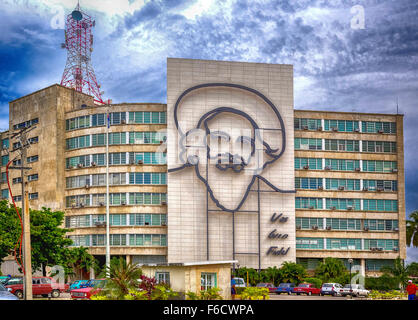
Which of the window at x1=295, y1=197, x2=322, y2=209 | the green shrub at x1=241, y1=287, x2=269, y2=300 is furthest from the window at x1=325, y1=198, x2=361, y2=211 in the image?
the green shrub at x1=241, y1=287, x2=269, y2=300

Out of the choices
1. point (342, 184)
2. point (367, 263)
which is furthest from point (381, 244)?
point (342, 184)

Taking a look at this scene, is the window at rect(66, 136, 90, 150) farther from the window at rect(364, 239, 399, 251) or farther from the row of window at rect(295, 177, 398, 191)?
the window at rect(364, 239, 399, 251)

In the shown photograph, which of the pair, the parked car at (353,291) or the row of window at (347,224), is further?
the row of window at (347,224)

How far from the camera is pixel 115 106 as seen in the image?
78.6m

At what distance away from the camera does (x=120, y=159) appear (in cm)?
7769

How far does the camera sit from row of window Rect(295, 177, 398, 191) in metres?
80.1

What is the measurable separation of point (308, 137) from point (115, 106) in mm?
27374

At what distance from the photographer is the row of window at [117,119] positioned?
77375 mm

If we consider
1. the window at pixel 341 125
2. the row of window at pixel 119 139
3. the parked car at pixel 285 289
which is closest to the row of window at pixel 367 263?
the parked car at pixel 285 289

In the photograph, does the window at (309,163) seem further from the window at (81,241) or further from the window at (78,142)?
the window at (81,241)

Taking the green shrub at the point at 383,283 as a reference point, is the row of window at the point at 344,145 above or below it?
above

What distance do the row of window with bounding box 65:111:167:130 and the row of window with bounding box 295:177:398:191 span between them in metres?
21.2

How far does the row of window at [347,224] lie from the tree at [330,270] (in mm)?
7036
